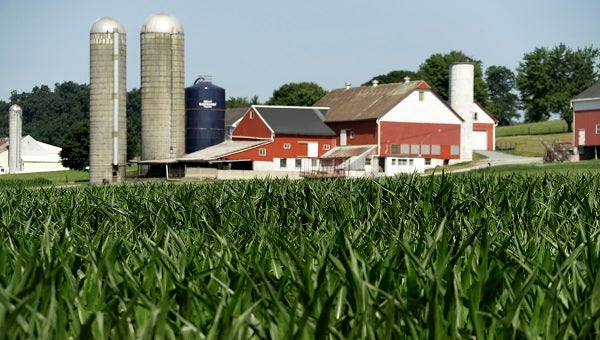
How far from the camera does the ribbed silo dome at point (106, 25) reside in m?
60.8

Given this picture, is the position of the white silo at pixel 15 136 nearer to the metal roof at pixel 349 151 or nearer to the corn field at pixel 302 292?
the metal roof at pixel 349 151

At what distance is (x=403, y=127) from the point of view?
237 feet

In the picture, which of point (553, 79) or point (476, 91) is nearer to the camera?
point (553, 79)

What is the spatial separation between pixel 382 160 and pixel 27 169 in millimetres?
79245

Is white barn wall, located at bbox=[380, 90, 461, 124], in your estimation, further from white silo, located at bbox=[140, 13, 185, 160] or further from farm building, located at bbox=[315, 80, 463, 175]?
white silo, located at bbox=[140, 13, 185, 160]

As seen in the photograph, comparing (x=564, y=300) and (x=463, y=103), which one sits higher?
(x=463, y=103)

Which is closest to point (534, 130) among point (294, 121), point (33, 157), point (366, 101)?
point (366, 101)

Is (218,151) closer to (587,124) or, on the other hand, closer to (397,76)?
(587,124)

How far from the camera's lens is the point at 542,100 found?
105188mm

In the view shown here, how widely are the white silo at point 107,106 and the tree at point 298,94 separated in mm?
64888

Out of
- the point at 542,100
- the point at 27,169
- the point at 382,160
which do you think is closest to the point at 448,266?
the point at 382,160

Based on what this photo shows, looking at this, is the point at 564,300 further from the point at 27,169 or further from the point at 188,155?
the point at 27,169

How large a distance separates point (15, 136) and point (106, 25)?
59.7m

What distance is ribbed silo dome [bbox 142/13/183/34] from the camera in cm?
6344
